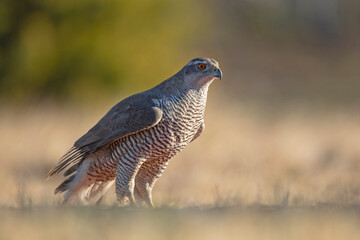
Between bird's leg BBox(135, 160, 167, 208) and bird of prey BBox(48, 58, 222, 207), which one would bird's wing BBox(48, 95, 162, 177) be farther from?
bird's leg BBox(135, 160, 167, 208)

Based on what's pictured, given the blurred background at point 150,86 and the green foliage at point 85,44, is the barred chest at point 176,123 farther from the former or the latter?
the green foliage at point 85,44

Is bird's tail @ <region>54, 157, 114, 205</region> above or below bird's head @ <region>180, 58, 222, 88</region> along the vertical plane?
below

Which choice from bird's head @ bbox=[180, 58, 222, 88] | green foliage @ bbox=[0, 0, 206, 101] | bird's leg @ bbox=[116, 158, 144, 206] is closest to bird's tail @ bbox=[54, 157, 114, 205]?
bird's leg @ bbox=[116, 158, 144, 206]

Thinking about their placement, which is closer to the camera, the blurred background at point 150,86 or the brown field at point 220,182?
the brown field at point 220,182

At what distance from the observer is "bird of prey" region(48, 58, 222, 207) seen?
232 inches

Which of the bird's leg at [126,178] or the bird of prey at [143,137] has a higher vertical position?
the bird of prey at [143,137]

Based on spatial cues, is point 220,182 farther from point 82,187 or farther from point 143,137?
point 143,137

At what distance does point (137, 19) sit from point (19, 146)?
732 centimetres

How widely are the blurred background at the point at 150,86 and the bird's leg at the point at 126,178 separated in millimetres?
202

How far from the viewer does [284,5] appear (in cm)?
4200

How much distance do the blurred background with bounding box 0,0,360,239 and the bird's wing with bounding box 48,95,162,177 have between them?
0.54 m

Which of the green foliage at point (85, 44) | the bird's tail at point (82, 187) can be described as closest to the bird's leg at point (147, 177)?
the bird's tail at point (82, 187)

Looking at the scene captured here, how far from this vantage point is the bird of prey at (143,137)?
590 centimetres

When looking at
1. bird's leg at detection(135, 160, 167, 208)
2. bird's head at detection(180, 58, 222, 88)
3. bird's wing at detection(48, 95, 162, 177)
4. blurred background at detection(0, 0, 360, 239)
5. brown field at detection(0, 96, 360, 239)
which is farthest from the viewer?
blurred background at detection(0, 0, 360, 239)
